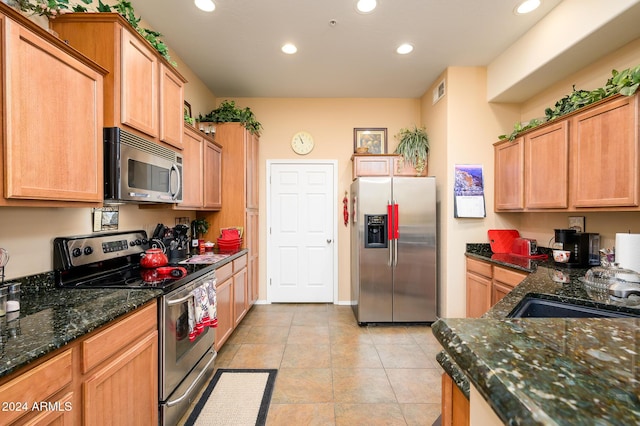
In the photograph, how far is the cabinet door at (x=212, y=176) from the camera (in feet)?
9.98

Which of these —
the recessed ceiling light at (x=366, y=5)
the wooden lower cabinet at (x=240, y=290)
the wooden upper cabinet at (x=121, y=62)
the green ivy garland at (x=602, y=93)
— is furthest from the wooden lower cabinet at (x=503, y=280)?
the wooden upper cabinet at (x=121, y=62)

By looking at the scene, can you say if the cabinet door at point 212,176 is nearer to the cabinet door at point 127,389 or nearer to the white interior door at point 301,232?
the white interior door at point 301,232

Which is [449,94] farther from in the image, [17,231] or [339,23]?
[17,231]

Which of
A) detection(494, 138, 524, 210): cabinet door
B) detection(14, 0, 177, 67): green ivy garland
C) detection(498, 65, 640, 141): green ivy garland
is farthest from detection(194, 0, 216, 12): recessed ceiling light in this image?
detection(494, 138, 524, 210): cabinet door

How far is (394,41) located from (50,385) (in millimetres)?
3336

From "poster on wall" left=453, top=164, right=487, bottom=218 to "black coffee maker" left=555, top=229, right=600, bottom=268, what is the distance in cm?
92

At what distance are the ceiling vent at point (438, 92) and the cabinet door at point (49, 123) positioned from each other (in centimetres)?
334

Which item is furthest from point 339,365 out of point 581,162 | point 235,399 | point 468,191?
point 581,162

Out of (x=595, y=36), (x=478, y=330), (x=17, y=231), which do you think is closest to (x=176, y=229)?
(x=17, y=231)

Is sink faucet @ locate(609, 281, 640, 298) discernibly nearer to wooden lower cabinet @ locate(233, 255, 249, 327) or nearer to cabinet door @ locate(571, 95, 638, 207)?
cabinet door @ locate(571, 95, 638, 207)

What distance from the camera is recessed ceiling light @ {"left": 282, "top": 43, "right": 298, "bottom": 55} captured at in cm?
286

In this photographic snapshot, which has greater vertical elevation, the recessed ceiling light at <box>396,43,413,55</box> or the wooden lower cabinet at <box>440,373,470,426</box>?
the recessed ceiling light at <box>396,43,413,55</box>

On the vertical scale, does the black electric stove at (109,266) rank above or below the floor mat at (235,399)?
above

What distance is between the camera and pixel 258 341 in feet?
9.77
